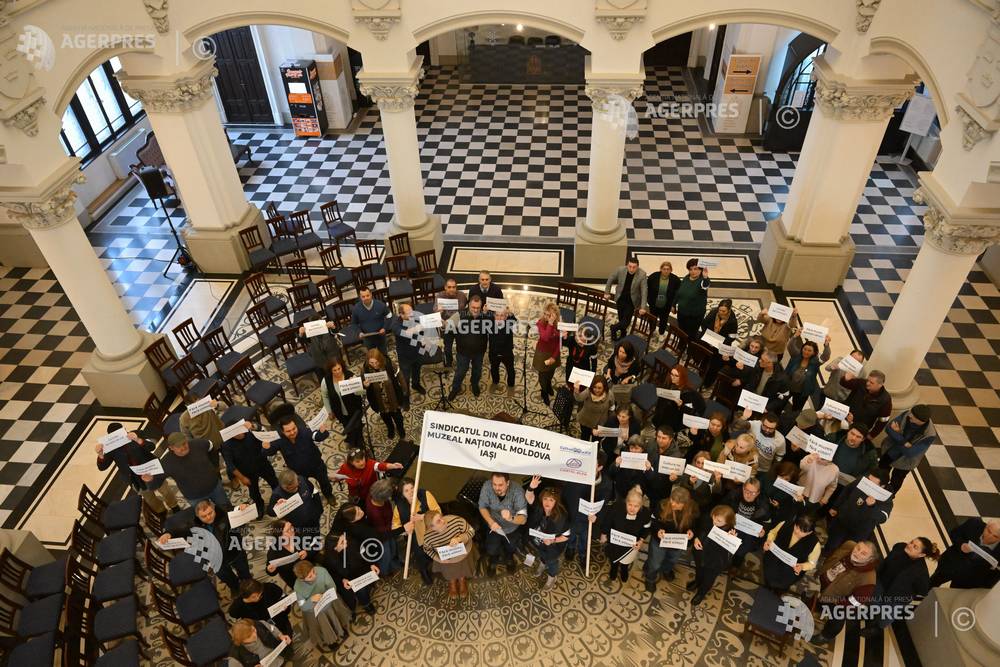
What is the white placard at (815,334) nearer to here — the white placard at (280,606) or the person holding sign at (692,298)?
the person holding sign at (692,298)

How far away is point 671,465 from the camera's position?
6758 millimetres

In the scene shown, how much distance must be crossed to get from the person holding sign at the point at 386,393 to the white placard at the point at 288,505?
1732 millimetres

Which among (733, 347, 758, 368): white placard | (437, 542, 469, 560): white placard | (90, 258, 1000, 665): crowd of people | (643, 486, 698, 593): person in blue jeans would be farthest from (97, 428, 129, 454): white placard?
(733, 347, 758, 368): white placard

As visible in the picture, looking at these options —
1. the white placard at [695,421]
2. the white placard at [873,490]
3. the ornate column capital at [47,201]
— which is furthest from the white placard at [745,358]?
the ornate column capital at [47,201]

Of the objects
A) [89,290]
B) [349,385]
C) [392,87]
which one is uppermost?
[392,87]

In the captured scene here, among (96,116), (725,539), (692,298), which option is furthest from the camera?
(96,116)

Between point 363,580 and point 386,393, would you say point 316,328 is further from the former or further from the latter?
point 363,580

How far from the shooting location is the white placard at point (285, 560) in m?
6.34

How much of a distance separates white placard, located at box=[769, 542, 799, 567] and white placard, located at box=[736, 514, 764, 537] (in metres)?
0.22

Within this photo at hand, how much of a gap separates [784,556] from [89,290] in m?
8.84

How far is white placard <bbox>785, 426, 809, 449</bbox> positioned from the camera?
23.4 feet

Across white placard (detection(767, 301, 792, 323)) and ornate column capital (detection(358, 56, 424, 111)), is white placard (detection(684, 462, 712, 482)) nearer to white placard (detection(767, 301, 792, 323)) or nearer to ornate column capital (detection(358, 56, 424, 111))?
white placard (detection(767, 301, 792, 323))

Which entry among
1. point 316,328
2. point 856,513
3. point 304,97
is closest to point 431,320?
point 316,328

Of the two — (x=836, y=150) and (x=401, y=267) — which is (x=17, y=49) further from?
(x=836, y=150)
